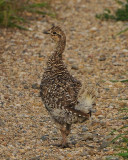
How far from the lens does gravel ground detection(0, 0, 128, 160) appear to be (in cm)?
591

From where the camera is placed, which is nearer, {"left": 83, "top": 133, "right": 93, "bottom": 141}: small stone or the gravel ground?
the gravel ground

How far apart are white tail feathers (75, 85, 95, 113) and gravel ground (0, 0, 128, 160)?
452mm

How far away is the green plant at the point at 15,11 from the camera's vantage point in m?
9.91

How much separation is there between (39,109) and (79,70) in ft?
6.03

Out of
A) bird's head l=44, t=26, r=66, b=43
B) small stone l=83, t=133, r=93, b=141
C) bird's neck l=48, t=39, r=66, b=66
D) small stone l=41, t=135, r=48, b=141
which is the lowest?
small stone l=41, t=135, r=48, b=141

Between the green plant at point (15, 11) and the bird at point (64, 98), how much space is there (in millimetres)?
3897

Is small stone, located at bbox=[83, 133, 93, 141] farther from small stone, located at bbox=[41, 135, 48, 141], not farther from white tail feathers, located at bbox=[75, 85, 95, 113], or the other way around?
white tail feathers, located at bbox=[75, 85, 95, 113]

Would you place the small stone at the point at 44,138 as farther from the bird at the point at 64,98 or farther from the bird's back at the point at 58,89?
the bird's back at the point at 58,89

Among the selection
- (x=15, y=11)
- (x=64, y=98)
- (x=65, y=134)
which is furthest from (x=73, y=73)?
(x=64, y=98)

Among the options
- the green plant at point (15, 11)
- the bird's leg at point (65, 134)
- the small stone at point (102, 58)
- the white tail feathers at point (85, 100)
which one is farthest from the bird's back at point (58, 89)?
the green plant at point (15, 11)

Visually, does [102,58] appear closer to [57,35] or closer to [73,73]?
[73,73]

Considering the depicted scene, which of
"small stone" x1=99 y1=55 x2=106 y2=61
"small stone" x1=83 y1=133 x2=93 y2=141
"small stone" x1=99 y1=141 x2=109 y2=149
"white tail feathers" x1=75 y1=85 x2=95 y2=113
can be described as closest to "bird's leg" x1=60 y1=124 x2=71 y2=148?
"small stone" x1=83 y1=133 x2=93 y2=141

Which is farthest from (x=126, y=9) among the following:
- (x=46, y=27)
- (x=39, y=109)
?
(x=39, y=109)

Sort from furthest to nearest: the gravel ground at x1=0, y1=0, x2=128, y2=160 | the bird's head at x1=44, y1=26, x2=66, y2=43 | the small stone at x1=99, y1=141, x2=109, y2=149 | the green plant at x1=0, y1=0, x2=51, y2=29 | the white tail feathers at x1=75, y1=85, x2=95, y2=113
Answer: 1. the green plant at x1=0, y1=0, x2=51, y2=29
2. the bird's head at x1=44, y1=26, x2=66, y2=43
3. the gravel ground at x1=0, y1=0, x2=128, y2=160
4. the small stone at x1=99, y1=141, x2=109, y2=149
5. the white tail feathers at x1=75, y1=85, x2=95, y2=113
